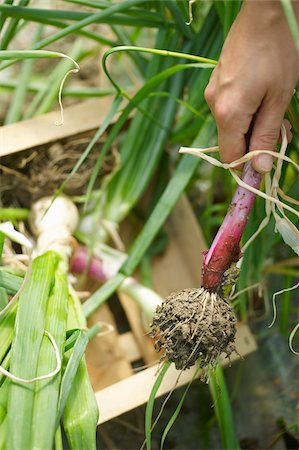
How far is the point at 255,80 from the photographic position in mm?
736

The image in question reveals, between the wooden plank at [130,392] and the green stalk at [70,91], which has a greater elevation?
the green stalk at [70,91]

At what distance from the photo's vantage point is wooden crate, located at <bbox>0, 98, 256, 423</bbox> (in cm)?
107

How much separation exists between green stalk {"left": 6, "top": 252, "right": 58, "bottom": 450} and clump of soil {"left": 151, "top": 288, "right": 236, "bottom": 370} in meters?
0.16

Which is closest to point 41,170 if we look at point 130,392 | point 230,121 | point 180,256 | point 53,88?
point 53,88

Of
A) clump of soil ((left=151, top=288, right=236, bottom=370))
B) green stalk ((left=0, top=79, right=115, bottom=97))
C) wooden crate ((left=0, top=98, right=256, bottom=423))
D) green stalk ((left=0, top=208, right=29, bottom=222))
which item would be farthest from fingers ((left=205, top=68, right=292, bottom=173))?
green stalk ((left=0, top=79, right=115, bottom=97))

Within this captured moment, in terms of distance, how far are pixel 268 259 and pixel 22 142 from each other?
0.55 m

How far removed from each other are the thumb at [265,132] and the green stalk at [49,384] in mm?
351

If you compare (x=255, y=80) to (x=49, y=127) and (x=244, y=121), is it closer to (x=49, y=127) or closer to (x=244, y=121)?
(x=244, y=121)

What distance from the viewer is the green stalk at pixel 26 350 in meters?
0.77

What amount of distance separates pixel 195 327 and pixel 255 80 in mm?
324

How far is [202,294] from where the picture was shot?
2.89 feet

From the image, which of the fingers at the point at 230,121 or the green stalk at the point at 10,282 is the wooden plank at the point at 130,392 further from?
the fingers at the point at 230,121

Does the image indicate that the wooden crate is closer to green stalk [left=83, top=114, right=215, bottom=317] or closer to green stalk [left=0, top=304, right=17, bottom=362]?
green stalk [left=83, top=114, right=215, bottom=317]

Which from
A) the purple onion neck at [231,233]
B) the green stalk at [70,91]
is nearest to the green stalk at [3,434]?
the purple onion neck at [231,233]
